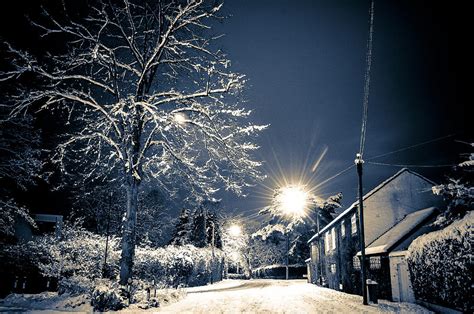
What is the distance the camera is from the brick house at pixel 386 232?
62.8 feet

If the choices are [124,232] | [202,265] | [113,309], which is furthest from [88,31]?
[202,265]

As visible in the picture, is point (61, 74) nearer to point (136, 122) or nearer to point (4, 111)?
point (136, 122)

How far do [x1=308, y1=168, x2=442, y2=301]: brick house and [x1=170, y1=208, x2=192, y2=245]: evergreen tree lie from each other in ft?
94.8

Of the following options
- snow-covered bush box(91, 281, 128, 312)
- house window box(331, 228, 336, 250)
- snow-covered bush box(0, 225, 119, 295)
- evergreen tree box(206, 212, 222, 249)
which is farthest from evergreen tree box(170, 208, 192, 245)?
snow-covered bush box(91, 281, 128, 312)

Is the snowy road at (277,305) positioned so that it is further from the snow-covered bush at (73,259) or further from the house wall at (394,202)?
the house wall at (394,202)

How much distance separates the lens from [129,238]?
14148mm

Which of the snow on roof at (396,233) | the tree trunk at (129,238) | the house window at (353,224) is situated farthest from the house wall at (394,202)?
the tree trunk at (129,238)

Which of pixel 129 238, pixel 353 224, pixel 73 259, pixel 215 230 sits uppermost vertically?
pixel 215 230

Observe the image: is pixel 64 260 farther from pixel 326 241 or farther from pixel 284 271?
pixel 284 271

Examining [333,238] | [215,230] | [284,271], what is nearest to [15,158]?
[333,238]

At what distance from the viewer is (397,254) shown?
18562 mm

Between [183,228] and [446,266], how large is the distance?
1898 inches

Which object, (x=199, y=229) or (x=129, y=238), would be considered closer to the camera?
(x=129, y=238)

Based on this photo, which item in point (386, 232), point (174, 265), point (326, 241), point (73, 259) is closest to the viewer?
point (73, 259)
